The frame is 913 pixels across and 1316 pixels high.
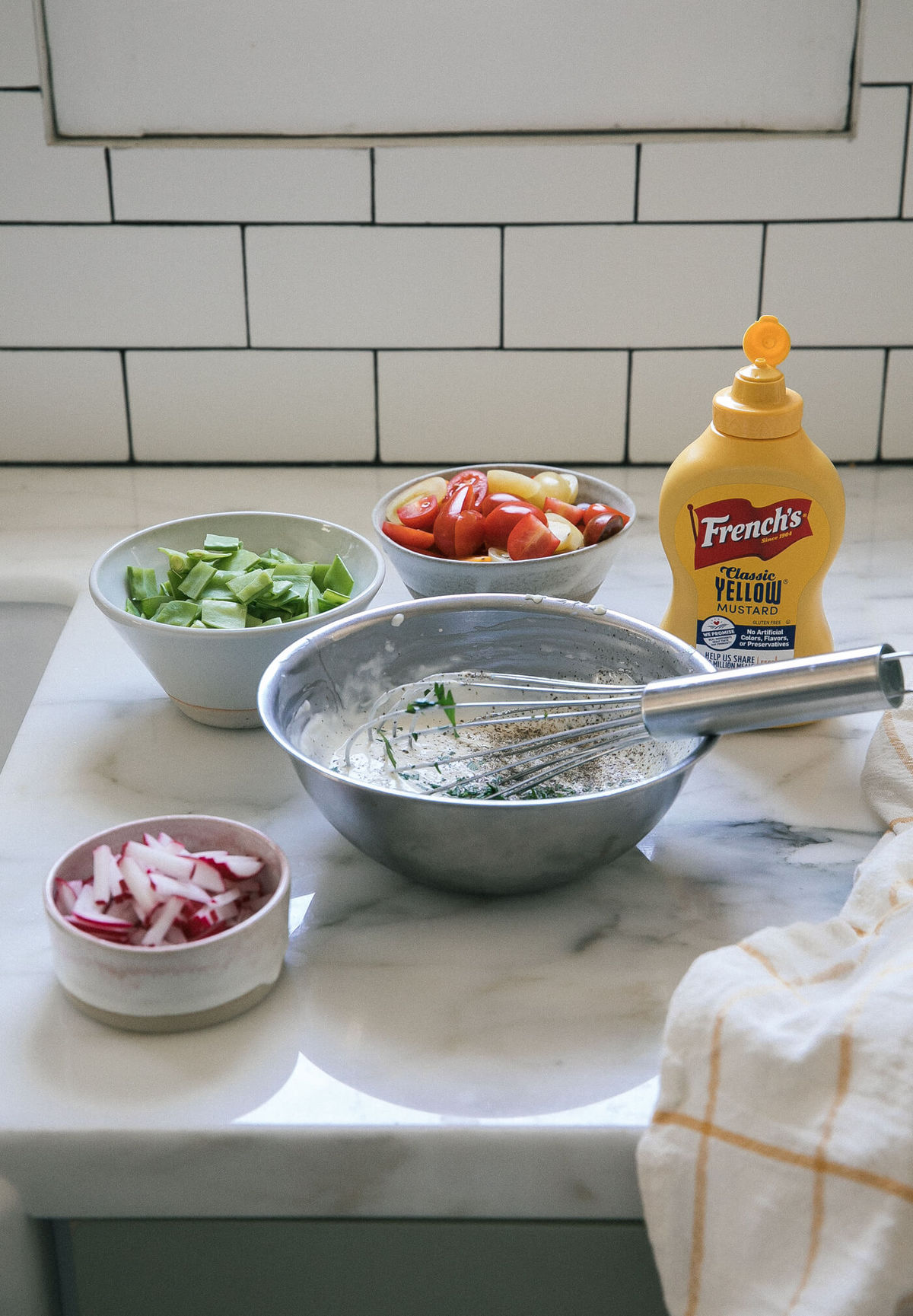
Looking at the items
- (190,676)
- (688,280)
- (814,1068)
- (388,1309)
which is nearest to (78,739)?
(190,676)

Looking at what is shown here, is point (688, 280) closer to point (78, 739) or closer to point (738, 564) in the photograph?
point (738, 564)

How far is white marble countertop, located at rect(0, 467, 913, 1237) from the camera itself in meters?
0.47

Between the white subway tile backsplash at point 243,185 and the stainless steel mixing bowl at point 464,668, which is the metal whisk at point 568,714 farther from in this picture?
the white subway tile backsplash at point 243,185

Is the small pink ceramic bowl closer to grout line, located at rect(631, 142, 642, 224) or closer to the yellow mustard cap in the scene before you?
the yellow mustard cap

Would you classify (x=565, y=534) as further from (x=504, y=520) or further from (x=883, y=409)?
(x=883, y=409)

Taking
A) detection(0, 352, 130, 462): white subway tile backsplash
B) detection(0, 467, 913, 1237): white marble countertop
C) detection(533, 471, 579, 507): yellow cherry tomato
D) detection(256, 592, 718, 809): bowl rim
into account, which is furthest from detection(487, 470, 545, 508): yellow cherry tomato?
detection(0, 352, 130, 462): white subway tile backsplash

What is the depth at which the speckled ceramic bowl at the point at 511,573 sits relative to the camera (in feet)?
2.46

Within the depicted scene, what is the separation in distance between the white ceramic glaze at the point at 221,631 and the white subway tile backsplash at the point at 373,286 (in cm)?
31

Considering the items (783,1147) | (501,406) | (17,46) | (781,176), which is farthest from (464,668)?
(17,46)

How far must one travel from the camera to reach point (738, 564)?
718mm

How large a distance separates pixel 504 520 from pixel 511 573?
0.15ft

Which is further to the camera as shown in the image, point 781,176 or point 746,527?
point 781,176

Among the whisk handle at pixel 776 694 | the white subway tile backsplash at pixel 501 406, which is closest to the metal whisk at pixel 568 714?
the whisk handle at pixel 776 694

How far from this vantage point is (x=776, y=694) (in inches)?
21.5
